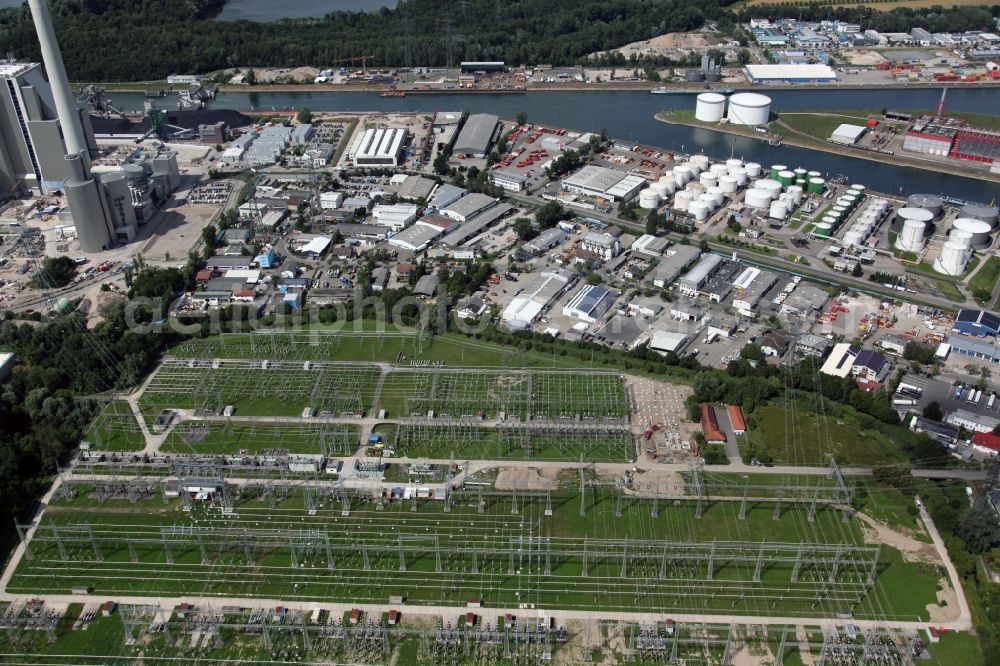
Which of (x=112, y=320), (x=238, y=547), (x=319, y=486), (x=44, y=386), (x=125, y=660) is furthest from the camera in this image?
(x=112, y=320)

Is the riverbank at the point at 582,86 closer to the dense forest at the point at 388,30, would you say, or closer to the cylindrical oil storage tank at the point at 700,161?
the dense forest at the point at 388,30

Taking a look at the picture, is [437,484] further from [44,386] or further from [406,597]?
[44,386]

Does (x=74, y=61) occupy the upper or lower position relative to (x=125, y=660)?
upper

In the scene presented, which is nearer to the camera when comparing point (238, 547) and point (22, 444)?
point (238, 547)

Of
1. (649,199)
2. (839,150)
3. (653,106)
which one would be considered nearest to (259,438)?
(649,199)

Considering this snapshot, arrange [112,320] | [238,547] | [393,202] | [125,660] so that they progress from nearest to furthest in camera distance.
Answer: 1. [125,660]
2. [238,547]
3. [112,320]
4. [393,202]

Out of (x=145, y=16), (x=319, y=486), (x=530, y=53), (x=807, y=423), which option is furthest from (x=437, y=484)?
(x=145, y=16)

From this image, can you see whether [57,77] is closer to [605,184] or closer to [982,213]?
[605,184]

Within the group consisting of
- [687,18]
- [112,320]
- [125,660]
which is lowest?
[125,660]

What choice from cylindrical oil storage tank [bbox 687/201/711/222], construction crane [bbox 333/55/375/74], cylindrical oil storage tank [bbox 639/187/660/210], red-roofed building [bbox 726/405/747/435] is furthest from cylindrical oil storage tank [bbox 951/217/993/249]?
construction crane [bbox 333/55/375/74]
